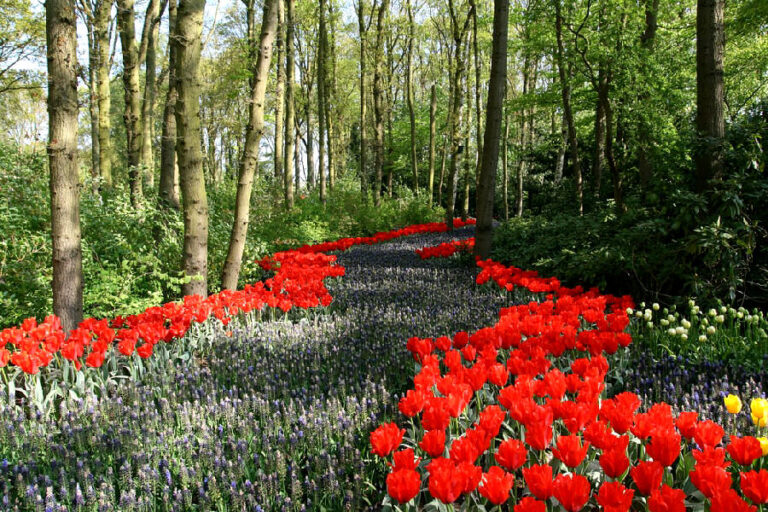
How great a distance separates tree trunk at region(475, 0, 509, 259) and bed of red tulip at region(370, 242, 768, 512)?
4645 mm

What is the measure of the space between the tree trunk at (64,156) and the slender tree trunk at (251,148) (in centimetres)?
224

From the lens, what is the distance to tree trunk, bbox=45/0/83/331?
12.8 feet

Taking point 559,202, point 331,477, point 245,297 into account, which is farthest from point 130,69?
point 559,202

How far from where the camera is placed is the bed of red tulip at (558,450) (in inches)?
56.3

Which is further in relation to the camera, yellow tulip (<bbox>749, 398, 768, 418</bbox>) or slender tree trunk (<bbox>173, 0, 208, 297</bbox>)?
slender tree trunk (<bbox>173, 0, 208, 297</bbox>)

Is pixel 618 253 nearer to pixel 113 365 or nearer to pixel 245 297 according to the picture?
pixel 245 297

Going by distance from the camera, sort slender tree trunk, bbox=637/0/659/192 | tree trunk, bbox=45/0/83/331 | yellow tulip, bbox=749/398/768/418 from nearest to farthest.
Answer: yellow tulip, bbox=749/398/768/418 < tree trunk, bbox=45/0/83/331 < slender tree trunk, bbox=637/0/659/192

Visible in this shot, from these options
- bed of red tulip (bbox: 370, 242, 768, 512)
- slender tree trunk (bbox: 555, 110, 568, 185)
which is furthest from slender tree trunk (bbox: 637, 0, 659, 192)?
bed of red tulip (bbox: 370, 242, 768, 512)

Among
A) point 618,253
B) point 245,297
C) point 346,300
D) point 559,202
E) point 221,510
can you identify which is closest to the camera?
point 221,510

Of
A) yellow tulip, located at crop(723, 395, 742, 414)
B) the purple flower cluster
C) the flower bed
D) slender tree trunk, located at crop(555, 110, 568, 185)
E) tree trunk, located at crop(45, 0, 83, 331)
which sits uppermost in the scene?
slender tree trunk, located at crop(555, 110, 568, 185)

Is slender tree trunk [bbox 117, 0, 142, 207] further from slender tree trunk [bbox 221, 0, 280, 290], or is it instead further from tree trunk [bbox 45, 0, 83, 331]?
tree trunk [bbox 45, 0, 83, 331]

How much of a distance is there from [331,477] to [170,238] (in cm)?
544

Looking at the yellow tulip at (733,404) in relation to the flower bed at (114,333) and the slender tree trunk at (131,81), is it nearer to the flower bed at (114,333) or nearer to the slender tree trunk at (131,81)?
the flower bed at (114,333)

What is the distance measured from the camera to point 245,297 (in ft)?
15.5
